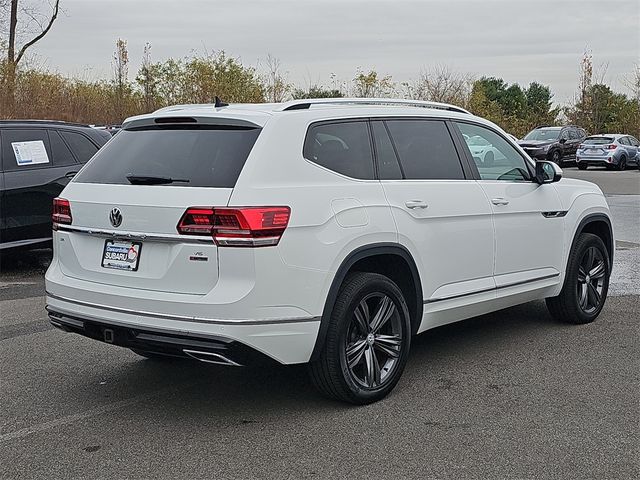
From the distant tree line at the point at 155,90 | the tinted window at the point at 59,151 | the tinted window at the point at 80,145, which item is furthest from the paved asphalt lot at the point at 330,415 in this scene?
the distant tree line at the point at 155,90

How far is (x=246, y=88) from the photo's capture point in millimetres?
27688

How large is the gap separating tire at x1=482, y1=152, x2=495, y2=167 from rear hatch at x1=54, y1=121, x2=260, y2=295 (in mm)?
2171

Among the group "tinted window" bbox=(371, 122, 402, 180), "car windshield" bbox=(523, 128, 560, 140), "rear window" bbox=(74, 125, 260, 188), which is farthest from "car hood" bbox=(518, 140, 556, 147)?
"rear window" bbox=(74, 125, 260, 188)

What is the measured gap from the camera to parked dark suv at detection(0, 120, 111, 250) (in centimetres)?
937

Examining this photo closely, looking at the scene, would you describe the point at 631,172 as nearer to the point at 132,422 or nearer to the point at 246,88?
the point at 246,88

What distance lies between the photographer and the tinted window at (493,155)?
6.08m

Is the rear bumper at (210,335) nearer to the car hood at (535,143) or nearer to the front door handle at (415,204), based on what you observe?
the front door handle at (415,204)

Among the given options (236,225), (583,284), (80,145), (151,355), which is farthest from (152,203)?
(80,145)

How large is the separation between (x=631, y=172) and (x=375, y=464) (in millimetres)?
30562

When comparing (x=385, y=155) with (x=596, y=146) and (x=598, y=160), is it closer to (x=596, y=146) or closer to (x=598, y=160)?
(x=598, y=160)

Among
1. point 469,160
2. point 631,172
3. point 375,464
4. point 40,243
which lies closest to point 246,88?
point 631,172

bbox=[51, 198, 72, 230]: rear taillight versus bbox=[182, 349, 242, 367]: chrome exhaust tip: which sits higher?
bbox=[51, 198, 72, 230]: rear taillight

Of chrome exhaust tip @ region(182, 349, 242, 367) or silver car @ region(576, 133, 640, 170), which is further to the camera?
silver car @ region(576, 133, 640, 170)

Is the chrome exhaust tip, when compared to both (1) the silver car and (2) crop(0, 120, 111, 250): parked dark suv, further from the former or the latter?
(1) the silver car
